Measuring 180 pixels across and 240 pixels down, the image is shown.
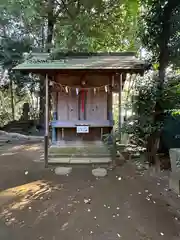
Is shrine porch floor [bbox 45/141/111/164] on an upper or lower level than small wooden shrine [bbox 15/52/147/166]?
lower

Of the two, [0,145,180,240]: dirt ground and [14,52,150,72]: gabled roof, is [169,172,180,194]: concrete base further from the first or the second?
[14,52,150,72]: gabled roof

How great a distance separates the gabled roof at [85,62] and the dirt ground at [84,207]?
2577mm

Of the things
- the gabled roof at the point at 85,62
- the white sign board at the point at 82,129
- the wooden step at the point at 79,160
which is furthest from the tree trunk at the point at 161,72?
the white sign board at the point at 82,129

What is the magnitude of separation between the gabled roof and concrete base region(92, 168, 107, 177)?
2.51 m

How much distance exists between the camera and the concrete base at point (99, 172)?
5.10 meters

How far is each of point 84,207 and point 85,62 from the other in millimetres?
4401

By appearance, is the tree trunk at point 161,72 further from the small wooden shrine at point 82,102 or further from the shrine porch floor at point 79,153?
the small wooden shrine at point 82,102

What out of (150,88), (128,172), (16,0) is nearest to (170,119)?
(150,88)

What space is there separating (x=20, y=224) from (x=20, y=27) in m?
10.8

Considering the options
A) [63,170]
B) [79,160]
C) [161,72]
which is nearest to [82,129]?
[79,160]

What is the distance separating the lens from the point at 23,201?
3.74 m

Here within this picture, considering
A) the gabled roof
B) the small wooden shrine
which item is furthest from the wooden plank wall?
the gabled roof

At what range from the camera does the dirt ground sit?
285 cm

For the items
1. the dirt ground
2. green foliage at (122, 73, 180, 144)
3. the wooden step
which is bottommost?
the dirt ground
